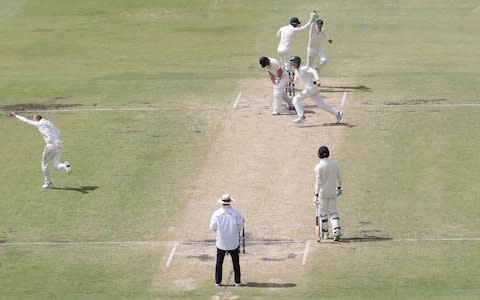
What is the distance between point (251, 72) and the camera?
46.3 metres

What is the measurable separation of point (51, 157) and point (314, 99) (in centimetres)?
899

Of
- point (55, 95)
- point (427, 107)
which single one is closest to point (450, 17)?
point (427, 107)

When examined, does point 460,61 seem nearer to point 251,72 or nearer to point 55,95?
point 251,72

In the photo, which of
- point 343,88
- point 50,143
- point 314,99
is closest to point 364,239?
point 314,99

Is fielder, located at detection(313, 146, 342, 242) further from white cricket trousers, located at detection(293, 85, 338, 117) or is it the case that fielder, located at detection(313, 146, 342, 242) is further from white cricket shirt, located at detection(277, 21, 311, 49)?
white cricket shirt, located at detection(277, 21, 311, 49)

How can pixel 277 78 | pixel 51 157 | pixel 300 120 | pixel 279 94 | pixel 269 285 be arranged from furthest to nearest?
pixel 279 94
pixel 277 78
pixel 300 120
pixel 51 157
pixel 269 285

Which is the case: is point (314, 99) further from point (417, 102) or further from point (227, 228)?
point (227, 228)

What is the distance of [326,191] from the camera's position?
28.8 metres

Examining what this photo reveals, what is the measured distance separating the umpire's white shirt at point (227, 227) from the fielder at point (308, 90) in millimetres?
11123

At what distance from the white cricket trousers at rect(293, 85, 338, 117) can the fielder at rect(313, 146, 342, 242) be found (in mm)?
8572

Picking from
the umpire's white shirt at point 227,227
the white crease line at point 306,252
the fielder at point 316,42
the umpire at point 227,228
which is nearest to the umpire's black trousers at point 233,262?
the umpire at point 227,228

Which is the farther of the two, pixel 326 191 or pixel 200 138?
pixel 200 138

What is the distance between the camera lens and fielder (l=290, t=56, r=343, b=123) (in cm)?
3681

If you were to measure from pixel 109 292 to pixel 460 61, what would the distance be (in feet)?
82.3
